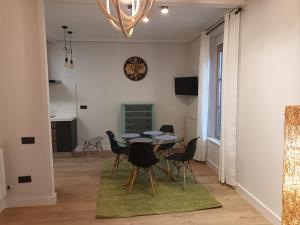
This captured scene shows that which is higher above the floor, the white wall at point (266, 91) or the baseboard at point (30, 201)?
the white wall at point (266, 91)

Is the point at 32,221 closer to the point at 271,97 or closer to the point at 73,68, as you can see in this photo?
the point at 271,97

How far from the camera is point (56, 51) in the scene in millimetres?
5719

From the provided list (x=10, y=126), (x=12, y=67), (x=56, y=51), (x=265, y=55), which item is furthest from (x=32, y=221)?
(x=56, y=51)

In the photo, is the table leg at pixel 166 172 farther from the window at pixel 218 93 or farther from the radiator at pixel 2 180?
the radiator at pixel 2 180

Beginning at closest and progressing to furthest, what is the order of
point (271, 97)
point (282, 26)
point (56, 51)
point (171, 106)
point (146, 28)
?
point (282, 26), point (271, 97), point (146, 28), point (56, 51), point (171, 106)

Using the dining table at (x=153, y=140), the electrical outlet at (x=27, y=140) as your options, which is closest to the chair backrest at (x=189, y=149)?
the dining table at (x=153, y=140)

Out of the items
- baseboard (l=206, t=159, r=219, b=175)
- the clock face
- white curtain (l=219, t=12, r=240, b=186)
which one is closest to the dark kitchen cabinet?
the clock face

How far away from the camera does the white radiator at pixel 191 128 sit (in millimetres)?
5293

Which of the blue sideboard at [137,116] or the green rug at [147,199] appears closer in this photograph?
the green rug at [147,199]

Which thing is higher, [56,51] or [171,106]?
[56,51]

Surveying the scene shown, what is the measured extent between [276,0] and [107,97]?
425 centimetres

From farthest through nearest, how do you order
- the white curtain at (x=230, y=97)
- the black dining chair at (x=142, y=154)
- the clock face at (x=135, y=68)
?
the clock face at (x=135, y=68)
the white curtain at (x=230, y=97)
the black dining chair at (x=142, y=154)

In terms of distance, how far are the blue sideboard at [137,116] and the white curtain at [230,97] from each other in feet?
8.12

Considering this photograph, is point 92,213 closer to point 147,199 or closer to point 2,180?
point 147,199
